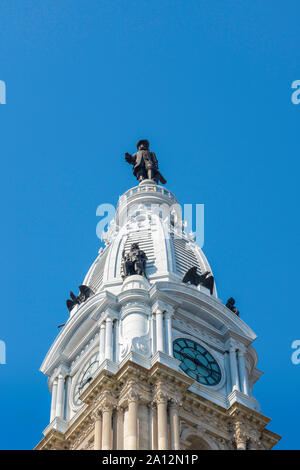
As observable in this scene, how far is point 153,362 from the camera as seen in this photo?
72688 mm

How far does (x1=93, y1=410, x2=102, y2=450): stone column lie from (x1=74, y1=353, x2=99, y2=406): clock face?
5237mm

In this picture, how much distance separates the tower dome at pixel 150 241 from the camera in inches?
3287

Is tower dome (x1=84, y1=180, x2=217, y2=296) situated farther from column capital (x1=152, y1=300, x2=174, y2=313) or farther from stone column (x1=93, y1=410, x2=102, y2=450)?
stone column (x1=93, y1=410, x2=102, y2=450)

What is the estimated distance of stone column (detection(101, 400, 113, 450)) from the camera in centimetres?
6900

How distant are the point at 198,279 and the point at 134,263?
4.86 metres

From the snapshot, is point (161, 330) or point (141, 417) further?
point (161, 330)

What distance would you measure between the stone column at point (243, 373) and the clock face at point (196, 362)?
1432mm

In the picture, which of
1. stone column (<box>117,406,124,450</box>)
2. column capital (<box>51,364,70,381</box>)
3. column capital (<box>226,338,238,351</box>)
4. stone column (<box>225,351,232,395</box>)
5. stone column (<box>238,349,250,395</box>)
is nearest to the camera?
stone column (<box>117,406,124,450</box>)

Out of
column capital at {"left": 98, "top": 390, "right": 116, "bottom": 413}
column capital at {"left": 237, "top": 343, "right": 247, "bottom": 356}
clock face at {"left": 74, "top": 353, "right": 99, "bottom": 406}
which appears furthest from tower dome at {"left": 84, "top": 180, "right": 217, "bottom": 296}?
column capital at {"left": 98, "top": 390, "right": 116, "bottom": 413}

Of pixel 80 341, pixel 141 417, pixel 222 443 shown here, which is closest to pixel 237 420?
pixel 222 443

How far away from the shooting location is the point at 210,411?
73.6m

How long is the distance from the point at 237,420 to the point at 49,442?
1082 centimetres
